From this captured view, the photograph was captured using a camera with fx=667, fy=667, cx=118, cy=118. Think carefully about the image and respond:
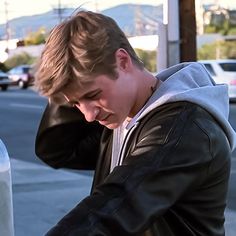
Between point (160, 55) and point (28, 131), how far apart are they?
30.8ft

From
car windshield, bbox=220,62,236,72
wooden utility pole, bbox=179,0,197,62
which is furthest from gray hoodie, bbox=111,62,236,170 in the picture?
car windshield, bbox=220,62,236,72

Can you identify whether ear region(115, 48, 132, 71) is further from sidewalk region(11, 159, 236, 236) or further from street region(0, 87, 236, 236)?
sidewalk region(11, 159, 236, 236)

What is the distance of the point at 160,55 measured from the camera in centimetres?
629

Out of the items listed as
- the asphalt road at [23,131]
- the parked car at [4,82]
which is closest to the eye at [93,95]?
the asphalt road at [23,131]

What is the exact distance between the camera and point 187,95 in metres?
1.63

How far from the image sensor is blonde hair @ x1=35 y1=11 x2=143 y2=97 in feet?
5.04

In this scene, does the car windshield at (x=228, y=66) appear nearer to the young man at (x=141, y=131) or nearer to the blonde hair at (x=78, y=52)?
the young man at (x=141, y=131)

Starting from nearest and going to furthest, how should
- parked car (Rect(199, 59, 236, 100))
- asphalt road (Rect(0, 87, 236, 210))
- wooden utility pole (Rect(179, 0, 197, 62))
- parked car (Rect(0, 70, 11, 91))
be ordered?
1. wooden utility pole (Rect(179, 0, 197, 62))
2. asphalt road (Rect(0, 87, 236, 210))
3. parked car (Rect(199, 59, 236, 100))
4. parked car (Rect(0, 70, 11, 91))

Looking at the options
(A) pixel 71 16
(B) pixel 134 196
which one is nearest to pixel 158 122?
(B) pixel 134 196

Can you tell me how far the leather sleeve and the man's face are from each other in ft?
1.69

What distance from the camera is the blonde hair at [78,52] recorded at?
5.04 feet

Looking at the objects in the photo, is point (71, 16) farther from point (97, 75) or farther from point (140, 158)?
point (140, 158)

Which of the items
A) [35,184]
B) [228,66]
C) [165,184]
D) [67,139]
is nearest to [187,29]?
[35,184]

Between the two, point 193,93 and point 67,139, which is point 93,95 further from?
point 67,139
